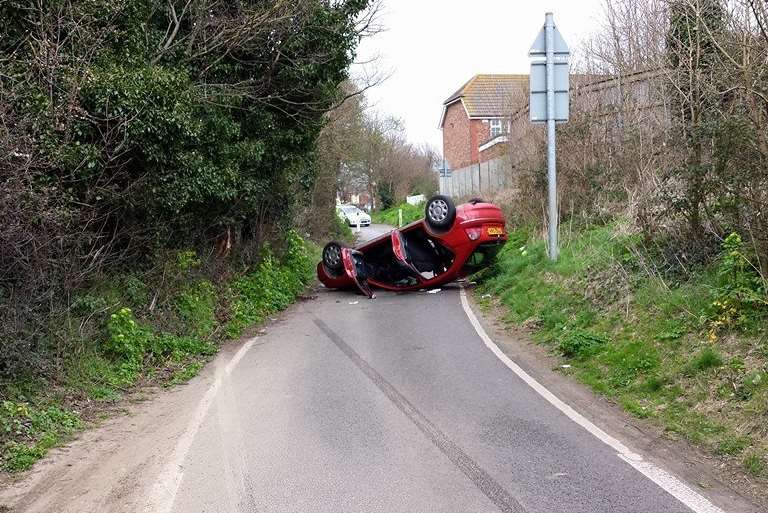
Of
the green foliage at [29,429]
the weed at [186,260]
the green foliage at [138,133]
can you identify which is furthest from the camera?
the weed at [186,260]

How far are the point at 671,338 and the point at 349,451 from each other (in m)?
4.35

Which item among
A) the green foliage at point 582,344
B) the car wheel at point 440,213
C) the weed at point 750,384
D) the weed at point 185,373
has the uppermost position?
the car wheel at point 440,213

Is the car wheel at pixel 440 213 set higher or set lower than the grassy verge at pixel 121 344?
higher

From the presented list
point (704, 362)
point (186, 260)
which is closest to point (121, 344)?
point (186, 260)

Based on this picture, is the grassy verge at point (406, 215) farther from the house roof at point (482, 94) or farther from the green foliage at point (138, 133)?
the green foliage at point (138, 133)

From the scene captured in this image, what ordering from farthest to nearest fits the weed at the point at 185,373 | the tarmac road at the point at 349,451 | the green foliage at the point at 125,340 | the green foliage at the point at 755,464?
the green foliage at the point at 125,340, the weed at the point at 185,373, the green foliage at the point at 755,464, the tarmac road at the point at 349,451

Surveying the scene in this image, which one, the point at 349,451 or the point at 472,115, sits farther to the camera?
the point at 472,115

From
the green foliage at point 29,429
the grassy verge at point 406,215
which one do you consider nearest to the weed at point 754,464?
the green foliage at point 29,429

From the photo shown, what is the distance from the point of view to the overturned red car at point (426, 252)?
15562 millimetres

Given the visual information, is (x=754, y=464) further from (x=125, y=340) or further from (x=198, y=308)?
(x=198, y=308)

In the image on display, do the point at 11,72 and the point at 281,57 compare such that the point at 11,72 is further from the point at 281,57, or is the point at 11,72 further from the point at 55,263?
the point at 281,57

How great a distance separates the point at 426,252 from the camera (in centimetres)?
1691

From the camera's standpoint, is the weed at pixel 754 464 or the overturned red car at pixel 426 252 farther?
the overturned red car at pixel 426 252

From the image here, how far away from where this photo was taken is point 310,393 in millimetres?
7879
